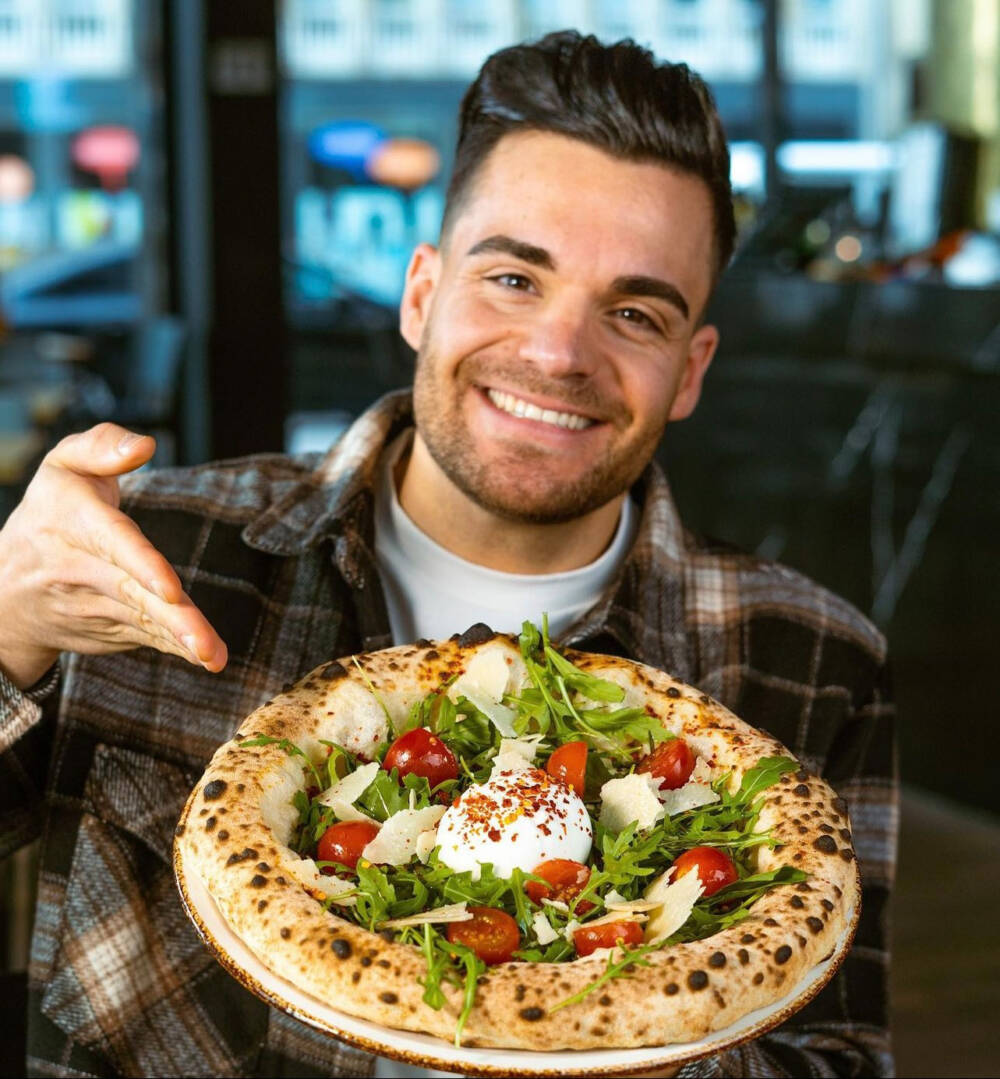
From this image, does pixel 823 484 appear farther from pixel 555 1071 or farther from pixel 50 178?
pixel 50 178

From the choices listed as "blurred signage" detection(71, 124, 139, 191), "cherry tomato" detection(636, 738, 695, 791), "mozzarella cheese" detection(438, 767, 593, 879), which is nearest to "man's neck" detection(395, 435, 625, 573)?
"cherry tomato" detection(636, 738, 695, 791)

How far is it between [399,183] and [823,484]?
4761 mm

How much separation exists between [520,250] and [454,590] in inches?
17.7

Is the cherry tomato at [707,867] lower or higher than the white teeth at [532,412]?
lower

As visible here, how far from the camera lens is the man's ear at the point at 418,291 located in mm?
2045

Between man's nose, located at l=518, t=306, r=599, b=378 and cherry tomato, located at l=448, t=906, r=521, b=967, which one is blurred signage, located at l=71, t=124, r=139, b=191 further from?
cherry tomato, located at l=448, t=906, r=521, b=967

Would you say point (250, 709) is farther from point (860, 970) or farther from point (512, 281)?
point (860, 970)

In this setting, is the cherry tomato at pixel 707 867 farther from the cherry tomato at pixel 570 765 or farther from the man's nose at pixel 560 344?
the man's nose at pixel 560 344

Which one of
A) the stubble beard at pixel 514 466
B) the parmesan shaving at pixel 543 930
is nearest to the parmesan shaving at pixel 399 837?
the parmesan shaving at pixel 543 930

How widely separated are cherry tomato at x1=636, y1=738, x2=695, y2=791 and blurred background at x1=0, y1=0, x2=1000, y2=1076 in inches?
55.4

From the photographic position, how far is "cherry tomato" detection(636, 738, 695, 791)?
1.30 meters

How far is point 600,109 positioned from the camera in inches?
72.6

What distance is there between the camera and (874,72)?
8.52 metres

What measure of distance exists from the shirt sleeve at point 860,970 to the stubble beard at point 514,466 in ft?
1.53
